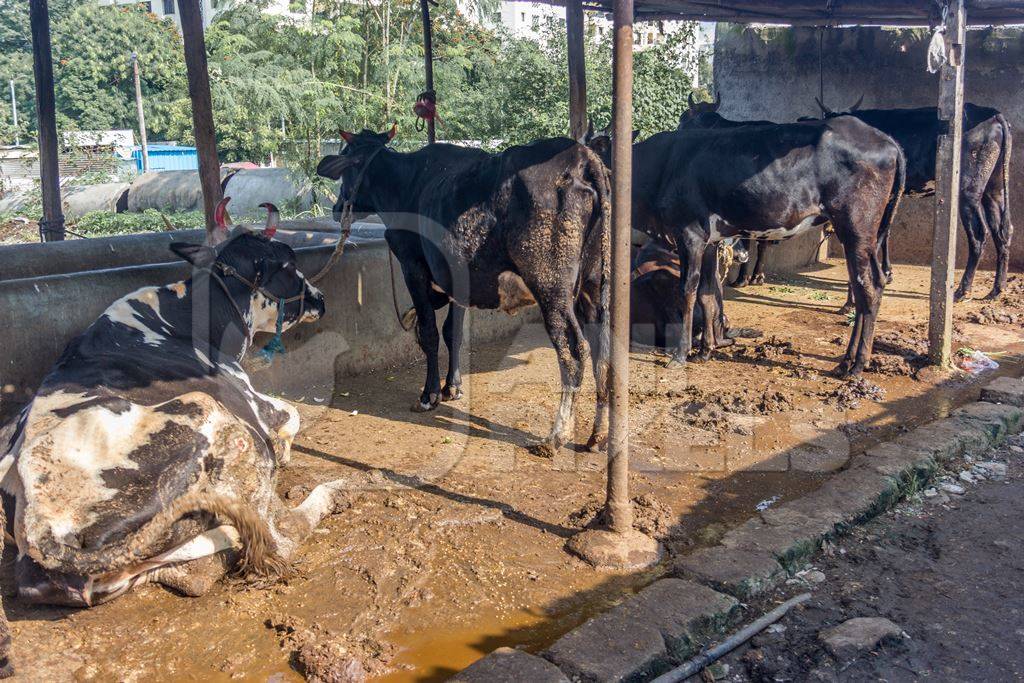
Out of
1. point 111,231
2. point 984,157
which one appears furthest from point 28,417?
point 111,231

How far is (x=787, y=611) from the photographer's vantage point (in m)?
3.68

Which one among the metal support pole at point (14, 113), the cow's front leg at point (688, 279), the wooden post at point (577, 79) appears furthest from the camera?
the metal support pole at point (14, 113)

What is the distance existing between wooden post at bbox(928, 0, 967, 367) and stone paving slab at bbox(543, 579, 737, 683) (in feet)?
14.8

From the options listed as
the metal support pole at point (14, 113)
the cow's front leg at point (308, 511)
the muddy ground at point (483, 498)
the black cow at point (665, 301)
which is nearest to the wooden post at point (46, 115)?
the muddy ground at point (483, 498)

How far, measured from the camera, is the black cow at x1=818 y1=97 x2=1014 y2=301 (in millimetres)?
9359

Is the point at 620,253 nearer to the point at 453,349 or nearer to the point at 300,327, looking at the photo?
the point at 453,349

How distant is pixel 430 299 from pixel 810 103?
8232 millimetres

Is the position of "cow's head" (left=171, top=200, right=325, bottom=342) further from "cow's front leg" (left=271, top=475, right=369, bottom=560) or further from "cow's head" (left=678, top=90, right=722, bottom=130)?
"cow's head" (left=678, top=90, right=722, bottom=130)

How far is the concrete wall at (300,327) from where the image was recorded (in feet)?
16.7

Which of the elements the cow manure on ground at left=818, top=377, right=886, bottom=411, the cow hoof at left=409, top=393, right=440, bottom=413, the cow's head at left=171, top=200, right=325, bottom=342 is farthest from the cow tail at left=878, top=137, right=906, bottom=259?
the cow's head at left=171, top=200, right=325, bottom=342

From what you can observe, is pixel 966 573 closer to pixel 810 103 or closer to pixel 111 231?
pixel 810 103

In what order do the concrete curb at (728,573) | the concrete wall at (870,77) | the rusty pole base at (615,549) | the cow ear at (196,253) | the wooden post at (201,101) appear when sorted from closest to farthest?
1. the concrete curb at (728,573)
2. the rusty pole base at (615,549)
3. the cow ear at (196,253)
4. the wooden post at (201,101)
5. the concrete wall at (870,77)

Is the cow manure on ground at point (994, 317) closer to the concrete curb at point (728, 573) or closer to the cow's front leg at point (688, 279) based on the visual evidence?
the cow's front leg at point (688, 279)

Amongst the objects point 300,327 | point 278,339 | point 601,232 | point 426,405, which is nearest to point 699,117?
point 601,232
